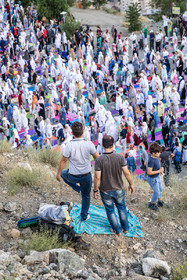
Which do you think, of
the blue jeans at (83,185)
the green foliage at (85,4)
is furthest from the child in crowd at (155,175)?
the green foliage at (85,4)

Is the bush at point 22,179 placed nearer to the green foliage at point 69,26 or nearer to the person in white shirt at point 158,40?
the person in white shirt at point 158,40

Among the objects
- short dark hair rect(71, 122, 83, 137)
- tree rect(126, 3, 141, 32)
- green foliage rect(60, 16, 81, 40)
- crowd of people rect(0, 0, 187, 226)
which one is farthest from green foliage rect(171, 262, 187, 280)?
tree rect(126, 3, 141, 32)

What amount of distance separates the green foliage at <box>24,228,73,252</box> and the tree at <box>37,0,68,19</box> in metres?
24.2

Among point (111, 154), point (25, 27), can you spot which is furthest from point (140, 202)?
point (25, 27)

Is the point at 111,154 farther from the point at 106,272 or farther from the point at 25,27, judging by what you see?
the point at 25,27

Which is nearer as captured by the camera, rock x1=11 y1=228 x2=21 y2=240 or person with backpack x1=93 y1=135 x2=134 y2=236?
person with backpack x1=93 y1=135 x2=134 y2=236

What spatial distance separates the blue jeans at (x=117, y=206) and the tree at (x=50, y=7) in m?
23.8

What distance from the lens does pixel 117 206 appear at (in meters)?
5.95

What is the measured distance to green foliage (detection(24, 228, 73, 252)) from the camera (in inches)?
213

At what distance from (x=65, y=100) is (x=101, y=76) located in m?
3.13

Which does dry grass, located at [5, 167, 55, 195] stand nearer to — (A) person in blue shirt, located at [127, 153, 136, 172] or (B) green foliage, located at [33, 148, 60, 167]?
(B) green foliage, located at [33, 148, 60, 167]

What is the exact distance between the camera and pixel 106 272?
206 inches

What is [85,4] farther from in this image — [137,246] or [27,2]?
[137,246]

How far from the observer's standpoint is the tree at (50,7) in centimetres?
2753
